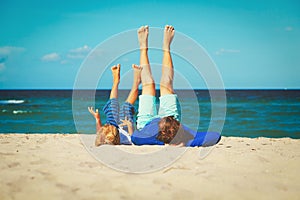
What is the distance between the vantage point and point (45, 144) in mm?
5750

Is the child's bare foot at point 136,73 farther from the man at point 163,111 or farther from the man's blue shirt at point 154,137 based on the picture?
the man's blue shirt at point 154,137

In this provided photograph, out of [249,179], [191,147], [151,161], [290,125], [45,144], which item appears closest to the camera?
[249,179]

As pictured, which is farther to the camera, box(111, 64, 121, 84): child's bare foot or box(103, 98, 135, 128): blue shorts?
box(111, 64, 121, 84): child's bare foot

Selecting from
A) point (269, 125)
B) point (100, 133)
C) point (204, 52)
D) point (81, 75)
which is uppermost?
point (204, 52)

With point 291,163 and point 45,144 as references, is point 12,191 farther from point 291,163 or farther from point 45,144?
point 291,163

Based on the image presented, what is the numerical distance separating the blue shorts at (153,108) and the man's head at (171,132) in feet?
1.26

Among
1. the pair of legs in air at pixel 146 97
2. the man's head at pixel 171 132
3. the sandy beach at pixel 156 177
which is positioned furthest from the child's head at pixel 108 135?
the man's head at pixel 171 132

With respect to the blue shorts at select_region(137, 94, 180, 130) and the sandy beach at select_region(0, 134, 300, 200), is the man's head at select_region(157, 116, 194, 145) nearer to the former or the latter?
the blue shorts at select_region(137, 94, 180, 130)

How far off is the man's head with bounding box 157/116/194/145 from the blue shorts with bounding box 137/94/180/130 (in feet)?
1.26

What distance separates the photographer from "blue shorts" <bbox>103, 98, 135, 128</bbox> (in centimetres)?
585

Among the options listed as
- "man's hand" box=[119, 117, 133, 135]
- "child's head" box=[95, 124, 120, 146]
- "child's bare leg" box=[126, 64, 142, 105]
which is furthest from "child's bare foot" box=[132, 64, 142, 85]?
"child's head" box=[95, 124, 120, 146]

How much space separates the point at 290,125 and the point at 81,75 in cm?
1039

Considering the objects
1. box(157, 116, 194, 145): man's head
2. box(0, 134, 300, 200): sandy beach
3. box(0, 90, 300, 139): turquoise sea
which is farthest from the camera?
box(0, 90, 300, 139): turquoise sea

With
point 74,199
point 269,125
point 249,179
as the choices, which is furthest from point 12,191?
point 269,125
